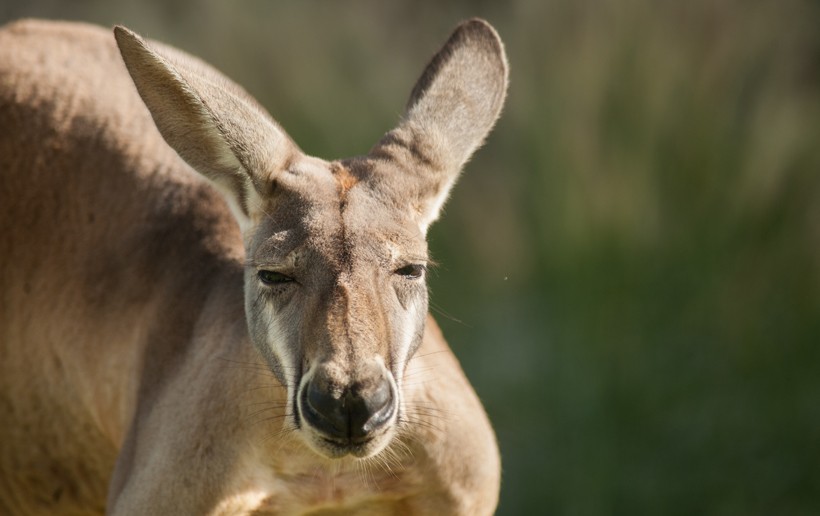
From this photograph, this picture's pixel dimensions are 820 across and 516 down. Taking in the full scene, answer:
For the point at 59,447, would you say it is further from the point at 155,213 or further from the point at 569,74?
the point at 569,74

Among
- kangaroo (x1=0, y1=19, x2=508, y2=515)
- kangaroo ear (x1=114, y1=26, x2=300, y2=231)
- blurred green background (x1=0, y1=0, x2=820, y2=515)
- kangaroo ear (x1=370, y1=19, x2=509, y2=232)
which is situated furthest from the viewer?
blurred green background (x1=0, y1=0, x2=820, y2=515)

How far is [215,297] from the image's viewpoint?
463 cm

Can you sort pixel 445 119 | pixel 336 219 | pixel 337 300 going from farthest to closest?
pixel 445 119 < pixel 336 219 < pixel 337 300

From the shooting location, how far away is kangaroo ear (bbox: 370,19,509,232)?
432 centimetres

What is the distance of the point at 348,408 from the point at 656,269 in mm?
4339

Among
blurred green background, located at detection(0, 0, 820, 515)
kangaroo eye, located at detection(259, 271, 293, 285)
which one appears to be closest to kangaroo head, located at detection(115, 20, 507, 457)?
kangaroo eye, located at detection(259, 271, 293, 285)

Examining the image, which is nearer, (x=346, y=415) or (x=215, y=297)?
(x=346, y=415)

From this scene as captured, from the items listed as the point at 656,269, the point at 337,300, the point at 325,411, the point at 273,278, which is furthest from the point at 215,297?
the point at 656,269

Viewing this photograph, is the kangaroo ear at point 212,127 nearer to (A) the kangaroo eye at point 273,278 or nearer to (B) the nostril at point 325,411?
(A) the kangaroo eye at point 273,278

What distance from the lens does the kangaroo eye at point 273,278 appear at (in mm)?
3982

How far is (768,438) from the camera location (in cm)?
762

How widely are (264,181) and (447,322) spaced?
3828mm

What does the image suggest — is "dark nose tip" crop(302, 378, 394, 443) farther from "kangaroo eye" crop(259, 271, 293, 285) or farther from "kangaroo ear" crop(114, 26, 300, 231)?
"kangaroo ear" crop(114, 26, 300, 231)

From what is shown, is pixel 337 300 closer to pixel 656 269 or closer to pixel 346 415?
pixel 346 415
